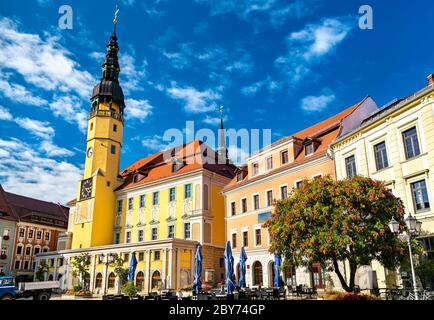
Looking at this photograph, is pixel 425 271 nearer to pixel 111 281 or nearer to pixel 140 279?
pixel 140 279

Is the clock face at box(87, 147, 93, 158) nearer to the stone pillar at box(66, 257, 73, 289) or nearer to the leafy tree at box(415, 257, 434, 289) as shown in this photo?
the stone pillar at box(66, 257, 73, 289)

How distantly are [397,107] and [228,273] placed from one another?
15388mm

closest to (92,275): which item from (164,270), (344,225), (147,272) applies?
(147,272)

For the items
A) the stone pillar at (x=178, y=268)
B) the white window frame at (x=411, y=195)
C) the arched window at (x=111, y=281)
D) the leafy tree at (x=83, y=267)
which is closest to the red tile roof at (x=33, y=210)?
the leafy tree at (x=83, y=267)

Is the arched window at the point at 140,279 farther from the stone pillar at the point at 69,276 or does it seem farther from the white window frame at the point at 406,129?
the white window frame at the point at 406,129

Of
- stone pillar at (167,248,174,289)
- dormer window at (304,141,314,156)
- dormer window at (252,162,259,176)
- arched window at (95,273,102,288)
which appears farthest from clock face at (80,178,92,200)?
dormer window at (304,141,314,156)

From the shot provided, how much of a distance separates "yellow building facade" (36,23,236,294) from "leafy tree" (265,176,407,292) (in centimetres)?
2158

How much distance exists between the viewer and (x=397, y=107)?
2189 cm

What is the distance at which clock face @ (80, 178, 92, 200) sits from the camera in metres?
51.0

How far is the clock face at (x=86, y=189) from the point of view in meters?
51.0

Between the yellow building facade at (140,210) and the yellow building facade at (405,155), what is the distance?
21.0 m
